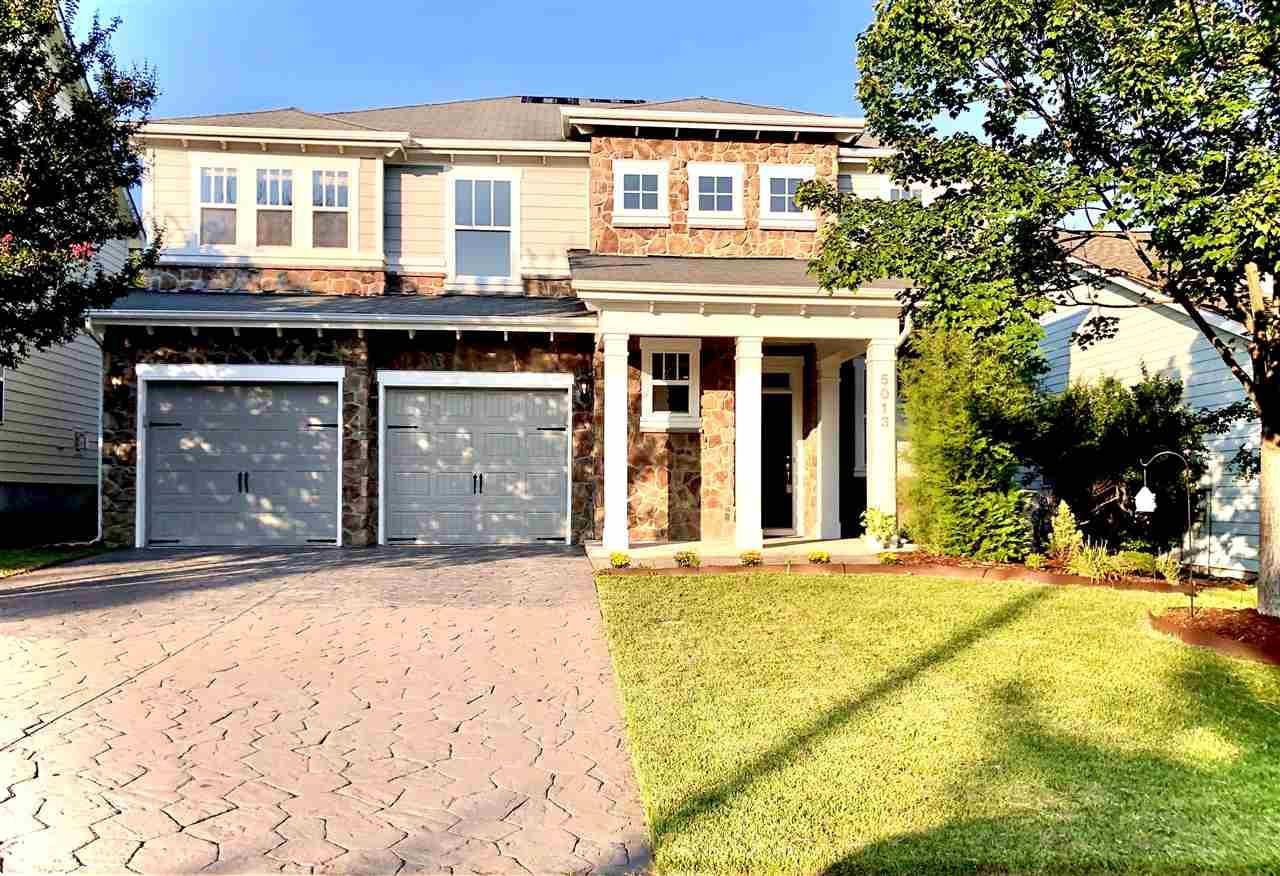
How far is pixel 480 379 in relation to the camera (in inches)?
554

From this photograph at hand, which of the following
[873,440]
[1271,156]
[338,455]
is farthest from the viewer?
[338,455]

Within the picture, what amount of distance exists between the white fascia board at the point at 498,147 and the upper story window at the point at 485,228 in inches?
12.4

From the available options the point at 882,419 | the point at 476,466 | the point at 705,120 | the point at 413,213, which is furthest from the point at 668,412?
the point at 413,213

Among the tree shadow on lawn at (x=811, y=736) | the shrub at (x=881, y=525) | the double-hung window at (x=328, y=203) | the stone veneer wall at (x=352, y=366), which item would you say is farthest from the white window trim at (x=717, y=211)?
the tree shadow on lawn at (x=811, y=736)

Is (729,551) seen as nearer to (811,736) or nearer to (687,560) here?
(687,560)

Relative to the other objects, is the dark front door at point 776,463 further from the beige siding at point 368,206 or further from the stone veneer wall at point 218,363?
the beige siding at point 368,206

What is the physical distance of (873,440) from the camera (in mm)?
12578

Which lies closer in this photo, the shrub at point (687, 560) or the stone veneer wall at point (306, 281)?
the shrub at point (687, 560)

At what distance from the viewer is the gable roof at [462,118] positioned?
48.0 ft

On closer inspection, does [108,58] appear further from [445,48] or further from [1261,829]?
[445,48]

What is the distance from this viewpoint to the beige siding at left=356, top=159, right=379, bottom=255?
14.4 m

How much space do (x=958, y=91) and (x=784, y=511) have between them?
8105 mm

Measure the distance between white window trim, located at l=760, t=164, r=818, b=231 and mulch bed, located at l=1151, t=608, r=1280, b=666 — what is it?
320 inches

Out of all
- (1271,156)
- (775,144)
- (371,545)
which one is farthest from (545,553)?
(1271,156)
